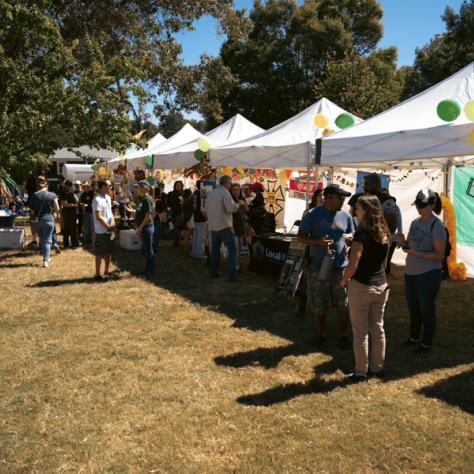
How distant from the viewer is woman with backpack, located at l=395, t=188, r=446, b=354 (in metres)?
4.17

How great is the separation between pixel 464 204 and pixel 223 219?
4691 mm

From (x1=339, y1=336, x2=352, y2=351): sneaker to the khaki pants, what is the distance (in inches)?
27.7

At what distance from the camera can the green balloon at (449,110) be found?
4730 millimetres

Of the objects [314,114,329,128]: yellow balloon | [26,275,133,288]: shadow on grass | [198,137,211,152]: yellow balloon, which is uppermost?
→ [314,114,329,128]: yellow balloon

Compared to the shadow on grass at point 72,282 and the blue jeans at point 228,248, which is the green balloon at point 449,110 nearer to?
the blue jeans at point 228,248

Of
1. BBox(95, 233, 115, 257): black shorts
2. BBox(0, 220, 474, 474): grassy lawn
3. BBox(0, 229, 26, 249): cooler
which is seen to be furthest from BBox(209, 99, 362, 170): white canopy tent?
BBox(0, 229, 26, 249): cooler

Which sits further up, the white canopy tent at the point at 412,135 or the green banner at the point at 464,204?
the white canopy tent at the point at 412,135

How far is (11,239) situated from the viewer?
10945 millimetres

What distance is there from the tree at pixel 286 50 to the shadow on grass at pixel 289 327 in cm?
2563

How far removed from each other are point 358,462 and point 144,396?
1.79 metres

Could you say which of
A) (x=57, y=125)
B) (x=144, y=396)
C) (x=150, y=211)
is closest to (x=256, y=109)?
(x=57, y=125)

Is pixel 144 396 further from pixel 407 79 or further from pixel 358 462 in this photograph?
pixel 407 79

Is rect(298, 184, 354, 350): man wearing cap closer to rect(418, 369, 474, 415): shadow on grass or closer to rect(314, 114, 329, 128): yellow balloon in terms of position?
rect(418, 369, 474, 415): shadow on grass

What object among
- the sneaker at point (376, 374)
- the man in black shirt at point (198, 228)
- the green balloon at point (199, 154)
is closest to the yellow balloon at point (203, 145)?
the green balloon at point (199, 154)
